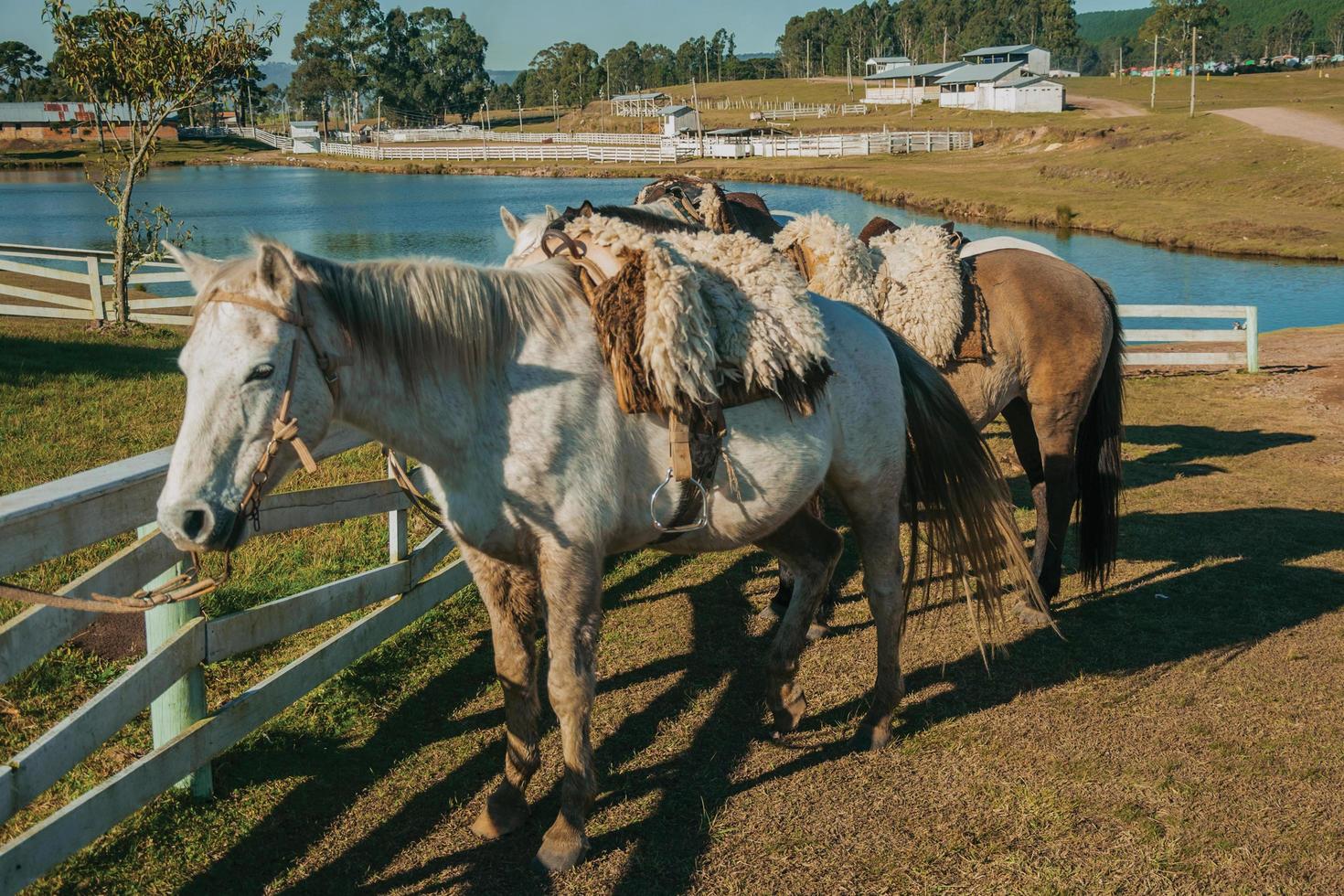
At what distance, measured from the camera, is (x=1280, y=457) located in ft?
30.6

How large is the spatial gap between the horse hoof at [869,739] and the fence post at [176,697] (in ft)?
8.49

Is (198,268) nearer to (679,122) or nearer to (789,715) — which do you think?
(789,715)

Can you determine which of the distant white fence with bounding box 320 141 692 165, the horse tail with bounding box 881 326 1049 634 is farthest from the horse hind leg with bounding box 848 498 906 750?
the distant white fence with bounding box 320 141 692 165

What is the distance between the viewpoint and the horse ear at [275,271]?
273 cm

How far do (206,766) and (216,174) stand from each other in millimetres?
82808

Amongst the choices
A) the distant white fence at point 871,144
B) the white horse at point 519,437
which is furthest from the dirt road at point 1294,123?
the white horse at point 519,437

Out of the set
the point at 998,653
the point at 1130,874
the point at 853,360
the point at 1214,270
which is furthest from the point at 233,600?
the point at 1214,270

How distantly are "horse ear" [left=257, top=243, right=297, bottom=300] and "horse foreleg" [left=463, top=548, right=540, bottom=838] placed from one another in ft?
3.94

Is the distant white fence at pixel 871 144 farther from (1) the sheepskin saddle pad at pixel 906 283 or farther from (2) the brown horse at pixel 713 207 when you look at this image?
(1) the sheepskin saddle pad at pixel 906 283

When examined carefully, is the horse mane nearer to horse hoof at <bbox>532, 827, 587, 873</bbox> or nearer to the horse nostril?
the horse nostril

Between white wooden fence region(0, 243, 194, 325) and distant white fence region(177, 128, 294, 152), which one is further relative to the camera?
distant white fence region(177, 128, 294, 152)

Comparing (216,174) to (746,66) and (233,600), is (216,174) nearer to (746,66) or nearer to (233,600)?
(233,600)

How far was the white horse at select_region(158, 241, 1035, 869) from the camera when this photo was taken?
9.06 ft

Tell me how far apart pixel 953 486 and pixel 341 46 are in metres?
137
